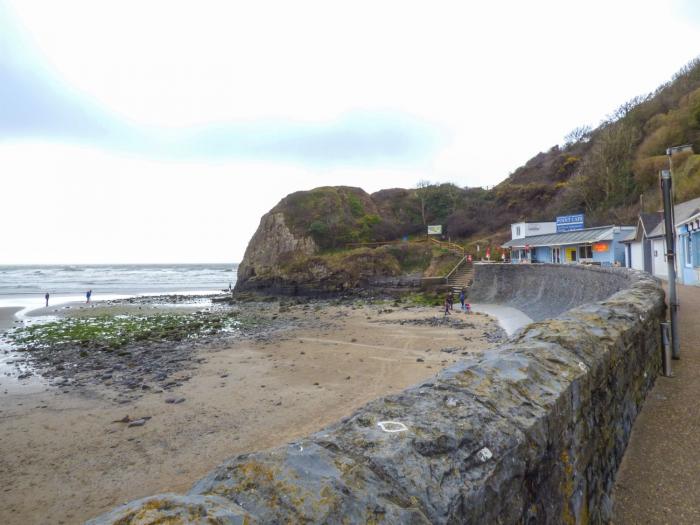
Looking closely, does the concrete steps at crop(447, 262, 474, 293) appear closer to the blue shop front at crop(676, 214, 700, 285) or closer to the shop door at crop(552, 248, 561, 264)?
the shop door at crop(552, 248, 561, 264)

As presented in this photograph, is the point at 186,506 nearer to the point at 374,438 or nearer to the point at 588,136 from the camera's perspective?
the point at 374,438

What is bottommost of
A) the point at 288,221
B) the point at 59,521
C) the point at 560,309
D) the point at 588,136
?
the point at 59,521

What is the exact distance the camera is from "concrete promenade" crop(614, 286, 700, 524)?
3.45 metres

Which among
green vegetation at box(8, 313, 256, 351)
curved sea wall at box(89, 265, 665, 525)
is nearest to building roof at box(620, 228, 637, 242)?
green vegetation at box(8, 313, 256, 351)

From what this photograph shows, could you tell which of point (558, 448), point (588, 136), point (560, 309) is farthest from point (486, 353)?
point (588, 136)

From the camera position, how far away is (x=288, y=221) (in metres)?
57.7

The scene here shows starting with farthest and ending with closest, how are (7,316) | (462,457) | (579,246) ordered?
(579,246), (7,316), (462,457)

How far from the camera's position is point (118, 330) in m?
25.6

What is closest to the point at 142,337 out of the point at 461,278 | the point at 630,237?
the point at 461,278

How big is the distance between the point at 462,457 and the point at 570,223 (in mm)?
41654

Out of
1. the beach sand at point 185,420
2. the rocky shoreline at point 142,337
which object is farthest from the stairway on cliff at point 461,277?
the beach sand at point 185,420

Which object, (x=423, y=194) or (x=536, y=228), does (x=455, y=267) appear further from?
(x=423, y=194)

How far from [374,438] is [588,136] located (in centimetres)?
7798

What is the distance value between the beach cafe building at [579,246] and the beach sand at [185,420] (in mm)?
19299
